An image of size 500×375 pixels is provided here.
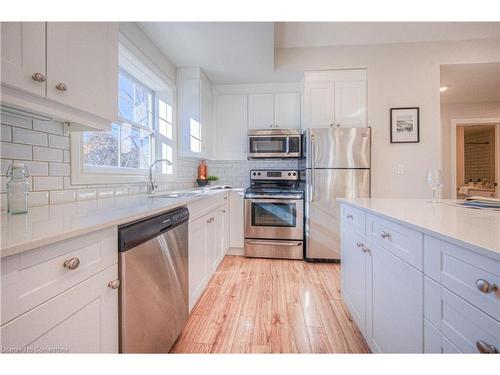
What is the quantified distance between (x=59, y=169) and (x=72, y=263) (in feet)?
2.96

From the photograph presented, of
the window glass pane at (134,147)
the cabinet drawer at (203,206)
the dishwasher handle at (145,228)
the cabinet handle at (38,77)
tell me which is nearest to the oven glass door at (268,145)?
the cabinet drawer at (203,206)

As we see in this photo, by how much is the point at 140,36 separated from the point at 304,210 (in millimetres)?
2540

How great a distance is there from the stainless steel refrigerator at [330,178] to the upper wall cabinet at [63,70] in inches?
Result: 86.4

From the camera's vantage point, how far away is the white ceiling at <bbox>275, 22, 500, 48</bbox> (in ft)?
8.48

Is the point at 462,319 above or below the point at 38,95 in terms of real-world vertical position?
below

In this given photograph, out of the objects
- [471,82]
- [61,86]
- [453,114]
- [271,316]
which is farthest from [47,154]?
[453,114]

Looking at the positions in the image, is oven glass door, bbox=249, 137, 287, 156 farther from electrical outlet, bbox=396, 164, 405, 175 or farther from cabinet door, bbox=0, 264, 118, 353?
cabinet door, bbox=0, 264, 118, 353

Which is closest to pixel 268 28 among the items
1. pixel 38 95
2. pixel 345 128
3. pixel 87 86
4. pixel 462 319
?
pixel 345 128

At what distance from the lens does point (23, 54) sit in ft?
2.72

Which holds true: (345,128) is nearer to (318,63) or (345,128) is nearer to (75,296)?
(318,63)

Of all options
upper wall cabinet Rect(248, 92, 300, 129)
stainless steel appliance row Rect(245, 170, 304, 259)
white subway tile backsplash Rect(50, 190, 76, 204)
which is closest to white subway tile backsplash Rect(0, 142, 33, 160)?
white subway tile backsplash Rect(50, 190, 76, 204)

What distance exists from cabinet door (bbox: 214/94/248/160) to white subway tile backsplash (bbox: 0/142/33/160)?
2474 millimetres

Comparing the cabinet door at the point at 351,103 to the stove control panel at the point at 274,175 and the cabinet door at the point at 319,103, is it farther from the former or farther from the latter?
the stove control panel at the point at 274,175

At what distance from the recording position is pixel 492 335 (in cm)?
56
